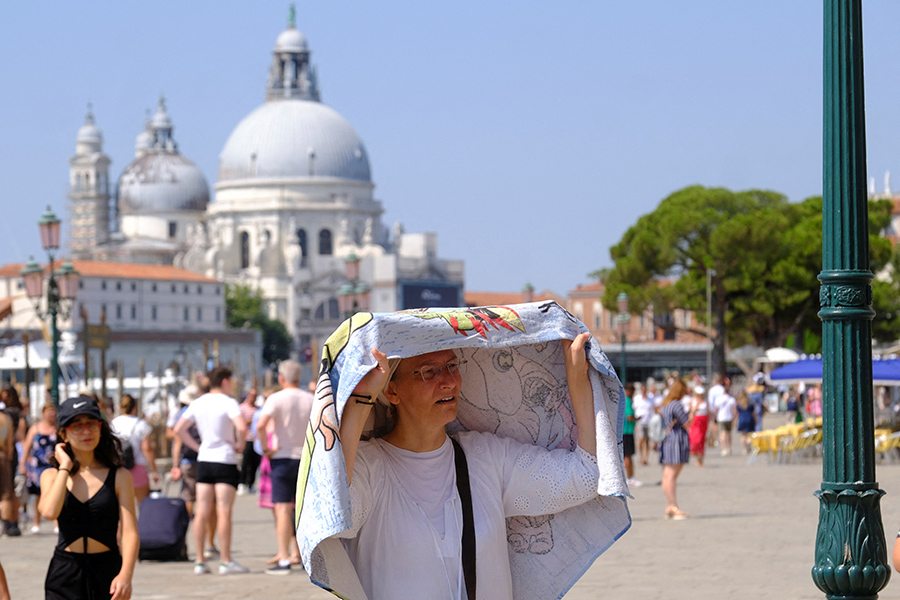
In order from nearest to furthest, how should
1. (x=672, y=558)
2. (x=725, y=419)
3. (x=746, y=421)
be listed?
(x=672, y=558) → (x=725, y=419) → (x=746, y=421)

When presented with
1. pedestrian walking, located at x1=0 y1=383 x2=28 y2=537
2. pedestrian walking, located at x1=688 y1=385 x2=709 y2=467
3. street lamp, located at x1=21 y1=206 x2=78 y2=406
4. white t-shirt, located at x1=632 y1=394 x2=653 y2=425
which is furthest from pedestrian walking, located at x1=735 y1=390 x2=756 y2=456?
pedestrian walking, located at x1=0 y1=383 x2=28 y2=537

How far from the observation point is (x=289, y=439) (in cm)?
883

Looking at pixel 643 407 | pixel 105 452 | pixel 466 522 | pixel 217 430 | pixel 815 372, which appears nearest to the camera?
pixel 466 522

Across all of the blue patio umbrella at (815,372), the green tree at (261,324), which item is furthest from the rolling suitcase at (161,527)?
the green tree at (261,324)

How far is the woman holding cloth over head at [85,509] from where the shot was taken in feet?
16.2

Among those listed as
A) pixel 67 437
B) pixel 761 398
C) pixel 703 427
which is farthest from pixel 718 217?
pixel 67 437

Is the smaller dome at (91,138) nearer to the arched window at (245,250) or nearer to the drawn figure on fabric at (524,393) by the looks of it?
the arched window at (245,250)

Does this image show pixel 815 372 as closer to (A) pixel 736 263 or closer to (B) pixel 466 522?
(B) pixel 466 522

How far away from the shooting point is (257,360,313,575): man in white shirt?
882 centimetres

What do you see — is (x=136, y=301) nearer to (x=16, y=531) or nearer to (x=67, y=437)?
(x=16, y=531)

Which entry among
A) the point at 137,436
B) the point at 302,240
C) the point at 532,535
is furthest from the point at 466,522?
the point at 302,240

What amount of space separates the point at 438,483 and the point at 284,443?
18.2 ft

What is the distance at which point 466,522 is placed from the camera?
3.34 metres

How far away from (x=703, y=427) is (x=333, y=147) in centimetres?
10289
